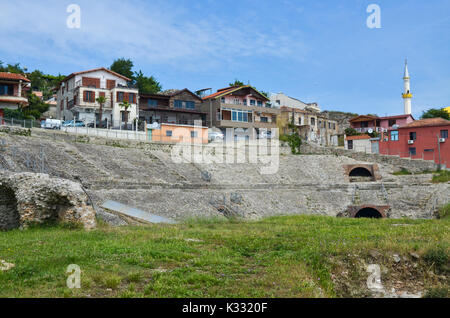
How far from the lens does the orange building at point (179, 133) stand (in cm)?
6471

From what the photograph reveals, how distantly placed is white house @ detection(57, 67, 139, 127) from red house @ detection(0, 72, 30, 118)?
28.2ft

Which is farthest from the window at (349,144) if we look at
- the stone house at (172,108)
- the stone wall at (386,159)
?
the stone house at (172,108)

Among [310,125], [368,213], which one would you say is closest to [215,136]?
[310,125]

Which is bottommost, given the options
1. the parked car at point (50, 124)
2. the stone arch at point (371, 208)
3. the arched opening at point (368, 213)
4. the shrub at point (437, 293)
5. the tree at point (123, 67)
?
the arched opening at point (368, 213)

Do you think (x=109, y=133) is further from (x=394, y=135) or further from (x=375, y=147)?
(x=394, y=135)

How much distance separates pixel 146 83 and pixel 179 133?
34.8m

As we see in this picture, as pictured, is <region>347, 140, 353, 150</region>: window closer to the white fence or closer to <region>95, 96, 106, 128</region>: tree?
the white fence

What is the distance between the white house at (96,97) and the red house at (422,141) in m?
42.4

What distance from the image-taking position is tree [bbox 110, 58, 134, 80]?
Result: 98.1 meters

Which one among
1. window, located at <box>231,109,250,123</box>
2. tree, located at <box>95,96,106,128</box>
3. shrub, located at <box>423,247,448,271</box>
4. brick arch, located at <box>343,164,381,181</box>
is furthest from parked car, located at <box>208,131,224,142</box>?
shrub, located at <box>423,247,448,271</box>

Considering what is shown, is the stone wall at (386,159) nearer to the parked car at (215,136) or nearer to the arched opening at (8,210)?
the parked car at (215,136)
